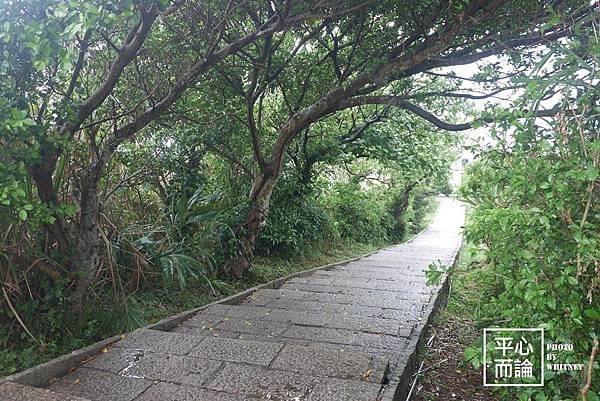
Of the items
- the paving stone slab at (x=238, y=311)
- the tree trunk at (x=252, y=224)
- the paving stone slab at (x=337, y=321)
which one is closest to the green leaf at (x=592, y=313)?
the paving stone slab at (x=337, y=321)

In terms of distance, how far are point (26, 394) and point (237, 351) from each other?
114 centimetres

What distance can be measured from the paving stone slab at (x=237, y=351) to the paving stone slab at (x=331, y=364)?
8 centimetres

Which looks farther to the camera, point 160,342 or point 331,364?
point 160,342

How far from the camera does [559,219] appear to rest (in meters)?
1.78

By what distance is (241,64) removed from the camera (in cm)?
516

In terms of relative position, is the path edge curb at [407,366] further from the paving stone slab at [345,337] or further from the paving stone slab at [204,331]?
the paving stone slab at [204,331]

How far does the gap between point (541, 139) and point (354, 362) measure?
1589 millimetres

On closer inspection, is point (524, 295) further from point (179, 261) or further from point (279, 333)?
point (179, 261)

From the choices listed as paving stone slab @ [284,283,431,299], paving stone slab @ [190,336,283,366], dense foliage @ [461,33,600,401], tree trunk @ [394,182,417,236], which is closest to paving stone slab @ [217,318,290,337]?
paving stone slab @ [190,336,283,366]

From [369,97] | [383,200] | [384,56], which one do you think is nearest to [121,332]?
[369,97]

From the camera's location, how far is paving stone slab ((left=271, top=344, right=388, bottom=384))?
7.74 feet

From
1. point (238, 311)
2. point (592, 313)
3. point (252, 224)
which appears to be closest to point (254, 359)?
point (238, 311)

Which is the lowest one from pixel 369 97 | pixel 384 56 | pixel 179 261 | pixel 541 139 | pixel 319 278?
pixel 319 278

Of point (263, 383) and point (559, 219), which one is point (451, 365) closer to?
point (263, 383)
